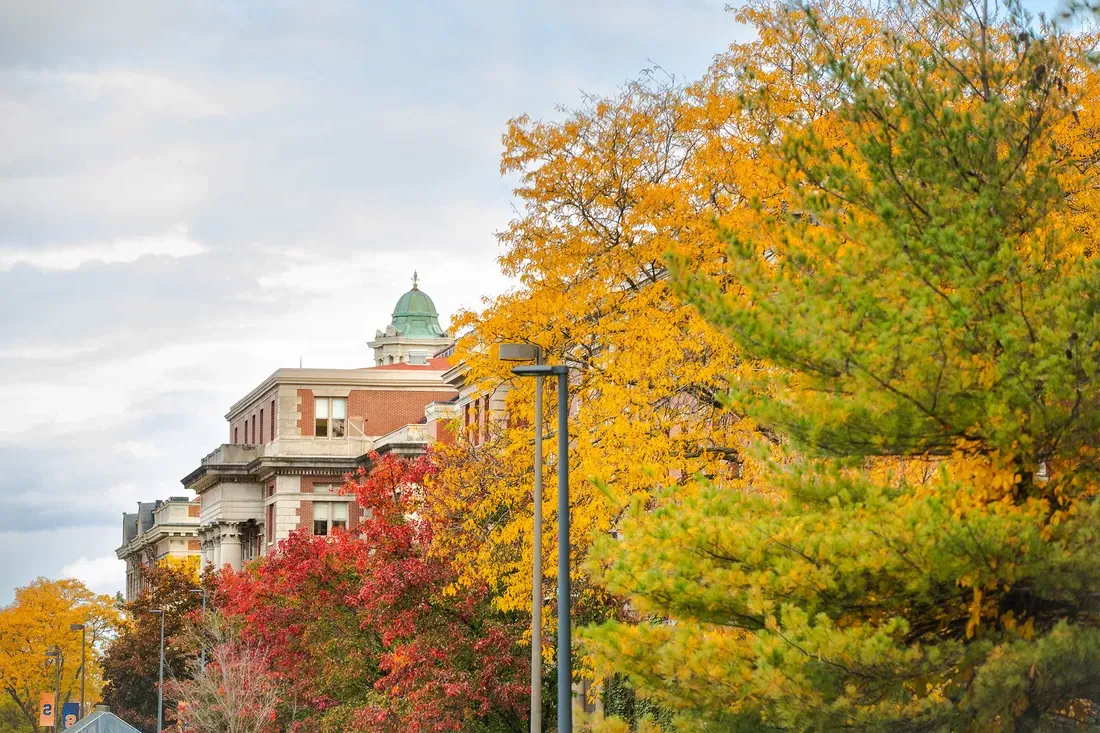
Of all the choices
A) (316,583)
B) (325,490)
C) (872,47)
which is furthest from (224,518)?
(872,47)

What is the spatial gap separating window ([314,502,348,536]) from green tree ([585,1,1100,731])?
8258cm

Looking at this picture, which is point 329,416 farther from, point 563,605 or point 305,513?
point 563,605

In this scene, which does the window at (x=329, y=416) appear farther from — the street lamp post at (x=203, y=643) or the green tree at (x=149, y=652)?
the street lamp post at (x=203, y=643)

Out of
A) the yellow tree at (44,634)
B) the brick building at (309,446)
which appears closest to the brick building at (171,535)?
the yellow tree at (44,634)

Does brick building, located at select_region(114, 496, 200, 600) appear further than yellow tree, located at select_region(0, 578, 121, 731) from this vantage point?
Yes

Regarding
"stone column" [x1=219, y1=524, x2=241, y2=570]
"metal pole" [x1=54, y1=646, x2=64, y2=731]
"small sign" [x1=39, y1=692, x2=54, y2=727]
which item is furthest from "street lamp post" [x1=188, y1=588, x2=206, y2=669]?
"metal pole" [x1=54, y1=646, x2=64, y2=731]

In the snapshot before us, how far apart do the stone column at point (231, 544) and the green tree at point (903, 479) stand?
9167 centimetres

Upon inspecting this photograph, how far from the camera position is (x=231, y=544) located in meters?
108

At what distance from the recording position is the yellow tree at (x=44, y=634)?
375ft

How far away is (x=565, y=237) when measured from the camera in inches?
1280

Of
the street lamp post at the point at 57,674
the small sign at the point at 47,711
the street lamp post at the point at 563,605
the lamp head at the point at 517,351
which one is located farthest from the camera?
the street lamp post at the point at 57,674

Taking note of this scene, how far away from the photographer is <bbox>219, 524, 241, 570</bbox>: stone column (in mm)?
107438

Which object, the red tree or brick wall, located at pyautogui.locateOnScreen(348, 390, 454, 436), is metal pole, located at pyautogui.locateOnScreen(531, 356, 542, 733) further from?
brick wall, located at pyautogui.locateOnScreen(348, 390, 454, 436)

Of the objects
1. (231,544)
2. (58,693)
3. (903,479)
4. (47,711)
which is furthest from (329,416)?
(903,479)
